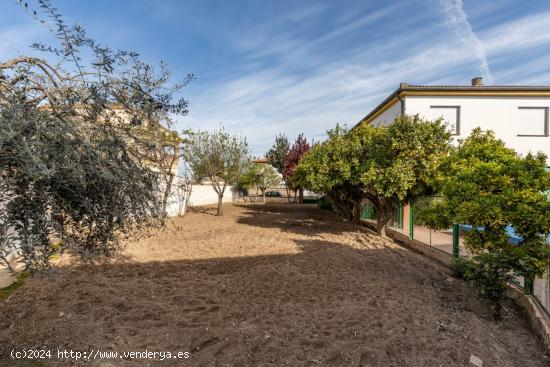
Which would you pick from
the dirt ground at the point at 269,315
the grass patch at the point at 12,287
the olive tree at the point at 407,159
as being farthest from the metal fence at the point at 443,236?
the grass patch at the point at 12,287

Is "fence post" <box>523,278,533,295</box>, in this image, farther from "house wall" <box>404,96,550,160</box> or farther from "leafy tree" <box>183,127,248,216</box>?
"leafy tree" <box>183,127,248,216</box>

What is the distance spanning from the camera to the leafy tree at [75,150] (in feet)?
6.12

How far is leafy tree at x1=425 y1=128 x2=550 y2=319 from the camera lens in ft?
13.8

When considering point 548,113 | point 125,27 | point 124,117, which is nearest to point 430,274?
point 124,117

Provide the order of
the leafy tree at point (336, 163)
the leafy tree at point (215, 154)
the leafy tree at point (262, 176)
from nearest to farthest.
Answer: the leafy tree at point (336, 163) < the leafy tree at point (215, 154) < the leafy tree at point (262, 176)

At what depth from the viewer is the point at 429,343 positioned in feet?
11.7

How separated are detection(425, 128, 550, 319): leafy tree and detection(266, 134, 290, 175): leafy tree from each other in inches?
1203

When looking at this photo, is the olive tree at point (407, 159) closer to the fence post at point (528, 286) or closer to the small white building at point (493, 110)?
the fence post at point (528, 286)

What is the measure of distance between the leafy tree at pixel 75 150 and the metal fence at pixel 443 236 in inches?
203

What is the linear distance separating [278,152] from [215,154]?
18.6 m

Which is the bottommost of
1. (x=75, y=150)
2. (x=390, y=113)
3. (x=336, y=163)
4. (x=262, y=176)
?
(x=75, y=150)

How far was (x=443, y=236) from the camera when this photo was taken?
870 cm

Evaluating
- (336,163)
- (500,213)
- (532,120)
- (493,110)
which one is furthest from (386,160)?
(532,120)

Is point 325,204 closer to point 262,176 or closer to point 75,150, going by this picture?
point 262,176
